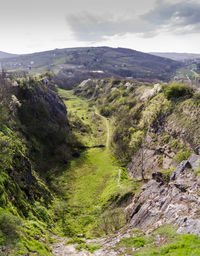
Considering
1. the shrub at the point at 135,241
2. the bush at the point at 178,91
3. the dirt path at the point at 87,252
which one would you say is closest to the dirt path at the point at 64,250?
the dirt path at the point at 87,252

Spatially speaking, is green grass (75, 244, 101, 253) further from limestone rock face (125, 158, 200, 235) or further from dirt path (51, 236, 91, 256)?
limestone rock face (125, 158, 200, 235)

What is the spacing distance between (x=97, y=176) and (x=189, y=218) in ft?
165

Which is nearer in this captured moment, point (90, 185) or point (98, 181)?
point (90, 185)

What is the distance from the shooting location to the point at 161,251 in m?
18.8

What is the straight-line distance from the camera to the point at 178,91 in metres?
78.4

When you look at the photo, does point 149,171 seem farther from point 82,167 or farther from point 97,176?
point 82,167

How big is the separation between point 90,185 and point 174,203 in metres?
39.9

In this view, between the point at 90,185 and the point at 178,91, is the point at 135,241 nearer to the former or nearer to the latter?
the point at 90,185

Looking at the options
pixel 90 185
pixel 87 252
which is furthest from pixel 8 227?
pixel 90 185

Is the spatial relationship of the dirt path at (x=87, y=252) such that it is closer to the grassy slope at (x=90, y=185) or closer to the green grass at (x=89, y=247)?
the green grass at (x=89, y=247)

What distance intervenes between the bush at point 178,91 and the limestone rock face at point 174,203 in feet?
159

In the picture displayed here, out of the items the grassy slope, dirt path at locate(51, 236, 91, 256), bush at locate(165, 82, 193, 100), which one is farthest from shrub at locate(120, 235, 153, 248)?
bush at locate(165, 82, 193, 100)

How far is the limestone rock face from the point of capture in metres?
23.1

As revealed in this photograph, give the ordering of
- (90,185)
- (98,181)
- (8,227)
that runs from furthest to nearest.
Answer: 1. (98,181)
2. (90,185)
3. (8,227)
